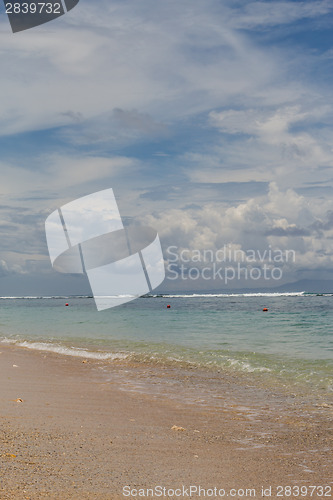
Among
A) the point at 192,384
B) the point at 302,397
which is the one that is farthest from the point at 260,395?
the point at 192,384

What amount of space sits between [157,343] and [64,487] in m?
15.9

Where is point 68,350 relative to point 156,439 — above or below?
below

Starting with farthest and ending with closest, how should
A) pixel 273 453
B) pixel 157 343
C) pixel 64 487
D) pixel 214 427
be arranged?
pixel 157 343
pixel 214 427
pixel 273 453
pixel 64 487

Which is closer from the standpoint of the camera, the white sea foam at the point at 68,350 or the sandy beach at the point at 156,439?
the sandy beach at the point at 156,439

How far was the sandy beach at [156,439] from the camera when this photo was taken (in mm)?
4602

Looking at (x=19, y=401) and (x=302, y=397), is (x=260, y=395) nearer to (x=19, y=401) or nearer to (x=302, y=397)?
(x=302, y=397)

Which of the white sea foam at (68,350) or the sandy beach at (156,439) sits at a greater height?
the sandy beach at (156,439)

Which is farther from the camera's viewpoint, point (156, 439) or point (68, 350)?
point (68, 350)

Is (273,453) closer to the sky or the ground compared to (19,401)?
closer to the sky

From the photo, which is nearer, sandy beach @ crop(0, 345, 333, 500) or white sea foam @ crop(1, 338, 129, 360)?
sandy beach @ crop(0, 345, 333, 500)

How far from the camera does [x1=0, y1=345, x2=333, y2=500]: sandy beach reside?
460cm

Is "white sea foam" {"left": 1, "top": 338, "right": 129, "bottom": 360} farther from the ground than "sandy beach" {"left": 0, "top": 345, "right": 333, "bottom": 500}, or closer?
closer

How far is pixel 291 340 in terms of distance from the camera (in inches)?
808

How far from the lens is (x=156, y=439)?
6.36 m
